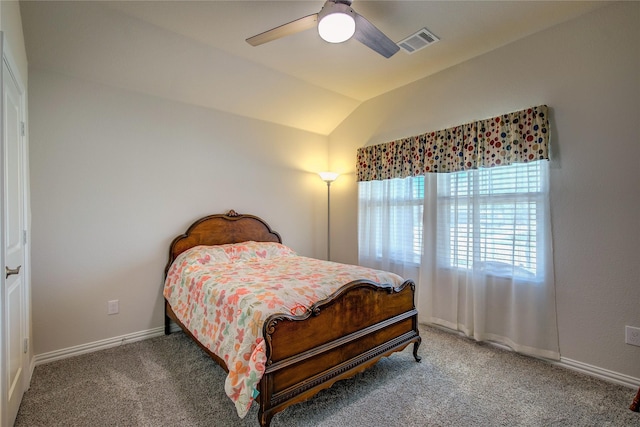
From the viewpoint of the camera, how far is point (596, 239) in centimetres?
225

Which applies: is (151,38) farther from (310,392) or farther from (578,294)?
(578,294)

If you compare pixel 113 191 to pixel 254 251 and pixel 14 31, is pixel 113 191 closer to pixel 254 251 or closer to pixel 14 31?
pixel 14 31

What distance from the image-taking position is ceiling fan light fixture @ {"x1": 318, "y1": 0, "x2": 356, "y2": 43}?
1711 mm

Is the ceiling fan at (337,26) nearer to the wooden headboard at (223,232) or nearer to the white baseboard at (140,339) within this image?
the wooden headboard at (223,232)

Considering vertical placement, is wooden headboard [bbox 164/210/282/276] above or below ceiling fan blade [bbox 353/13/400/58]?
below

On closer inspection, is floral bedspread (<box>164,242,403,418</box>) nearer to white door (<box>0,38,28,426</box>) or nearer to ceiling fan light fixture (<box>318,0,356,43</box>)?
white door (<box>0,38,28,426</box>)

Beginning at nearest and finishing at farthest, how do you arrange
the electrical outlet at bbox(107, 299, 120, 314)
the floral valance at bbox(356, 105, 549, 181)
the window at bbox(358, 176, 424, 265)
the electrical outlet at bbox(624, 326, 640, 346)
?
1. the electrical outlet at bbox(624, 326, 640, 346)
2. the floral valance at bbox(356, 105, 549, 181)
3. the electrical outlet at bbox(107, 299, 120, 314)
4. the window at bbox(358, 176, 424, 265)

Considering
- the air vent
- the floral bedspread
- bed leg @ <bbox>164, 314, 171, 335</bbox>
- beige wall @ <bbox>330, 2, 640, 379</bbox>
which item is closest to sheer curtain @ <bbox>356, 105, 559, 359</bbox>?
beige wall @ <bbox>330, 2, 640, 379</bbox>

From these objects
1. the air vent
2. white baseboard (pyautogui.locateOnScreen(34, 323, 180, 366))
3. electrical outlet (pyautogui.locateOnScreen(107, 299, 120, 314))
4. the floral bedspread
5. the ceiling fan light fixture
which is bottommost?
white baseboard (pyautogui.locateOnScreen(34, 323, 180, 366))

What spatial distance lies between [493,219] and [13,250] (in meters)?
3.53

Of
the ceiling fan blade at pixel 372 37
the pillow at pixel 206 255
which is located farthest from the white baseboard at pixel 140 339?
the ceiling fan blade at pixel 372 37

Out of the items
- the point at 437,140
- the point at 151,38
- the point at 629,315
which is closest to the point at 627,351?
the point at 629,315

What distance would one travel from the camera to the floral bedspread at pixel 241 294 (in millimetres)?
1650

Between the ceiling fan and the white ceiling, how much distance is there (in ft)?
1.26
